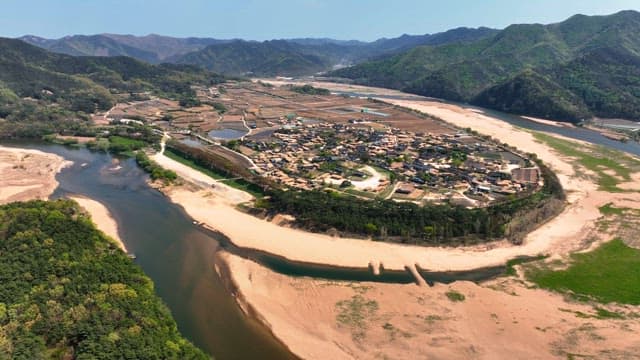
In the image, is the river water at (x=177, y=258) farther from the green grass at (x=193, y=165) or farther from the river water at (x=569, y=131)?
the river water at (x=569, y=131)

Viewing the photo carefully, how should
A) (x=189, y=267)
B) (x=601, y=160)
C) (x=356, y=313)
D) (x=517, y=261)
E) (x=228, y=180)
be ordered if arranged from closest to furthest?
(x=356, y=313) → (x=189, y=267) → (x=517, y=261) → (x=228, y=180) → (x=601, y=160)

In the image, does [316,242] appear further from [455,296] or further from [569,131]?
[569,131]

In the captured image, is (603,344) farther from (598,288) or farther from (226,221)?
(226,221)

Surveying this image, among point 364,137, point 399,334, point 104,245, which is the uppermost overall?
point 364,137

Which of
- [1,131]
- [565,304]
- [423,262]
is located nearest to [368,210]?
[423,262]

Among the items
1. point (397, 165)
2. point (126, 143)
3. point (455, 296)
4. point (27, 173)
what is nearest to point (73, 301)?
point (455, 296)

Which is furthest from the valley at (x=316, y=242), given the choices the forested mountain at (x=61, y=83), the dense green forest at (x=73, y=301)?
the forested mountain at (x=61, y=83)

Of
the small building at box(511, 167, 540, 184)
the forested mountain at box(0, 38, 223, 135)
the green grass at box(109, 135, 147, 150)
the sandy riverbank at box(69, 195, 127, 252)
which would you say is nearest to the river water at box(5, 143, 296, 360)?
the sandy riverbank at box(69, 195, 127, 252)
